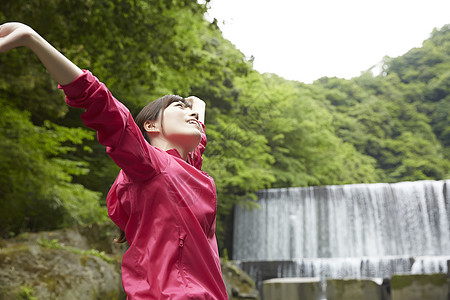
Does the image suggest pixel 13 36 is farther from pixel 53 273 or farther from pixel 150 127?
pixel 53 273

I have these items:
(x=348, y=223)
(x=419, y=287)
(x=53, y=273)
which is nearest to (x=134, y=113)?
(x=53, y=273)

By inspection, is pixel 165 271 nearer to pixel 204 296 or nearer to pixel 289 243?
pixel 204 296

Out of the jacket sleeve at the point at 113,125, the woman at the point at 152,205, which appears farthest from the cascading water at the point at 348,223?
the jacket sleeve at the point at 113,125

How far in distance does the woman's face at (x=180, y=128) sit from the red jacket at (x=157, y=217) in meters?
0.12

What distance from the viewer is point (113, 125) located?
1191mm

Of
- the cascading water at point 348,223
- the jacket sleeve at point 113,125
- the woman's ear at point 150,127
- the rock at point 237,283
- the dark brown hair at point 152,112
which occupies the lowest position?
the jacket sleeve at point 113,125

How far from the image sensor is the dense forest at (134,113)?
7.02 meters

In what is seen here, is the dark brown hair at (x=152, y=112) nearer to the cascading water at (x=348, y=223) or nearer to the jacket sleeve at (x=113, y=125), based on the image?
the jacket sleeve at (x=113, y=125)

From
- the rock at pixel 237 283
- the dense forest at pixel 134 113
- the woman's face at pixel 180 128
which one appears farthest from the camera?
the rock at pixel 237 283

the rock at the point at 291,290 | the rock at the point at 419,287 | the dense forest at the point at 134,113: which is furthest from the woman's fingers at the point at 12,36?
the rock at the point at 419,287

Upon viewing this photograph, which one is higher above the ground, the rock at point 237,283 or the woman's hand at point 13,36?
the rock at point 237,283

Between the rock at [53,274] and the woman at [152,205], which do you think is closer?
the woman at [152,205]

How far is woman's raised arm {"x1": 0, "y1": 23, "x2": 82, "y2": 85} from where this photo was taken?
104cm

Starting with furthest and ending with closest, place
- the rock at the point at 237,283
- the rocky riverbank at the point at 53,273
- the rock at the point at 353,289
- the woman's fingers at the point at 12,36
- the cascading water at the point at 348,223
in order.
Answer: the cascading water at the point at 348,223 < the rock at the point at 237,283 < the rock at the point at 353,289 < the rocky riverbank at the point at 53,273 < the woman's fingers at the point at 12,36
